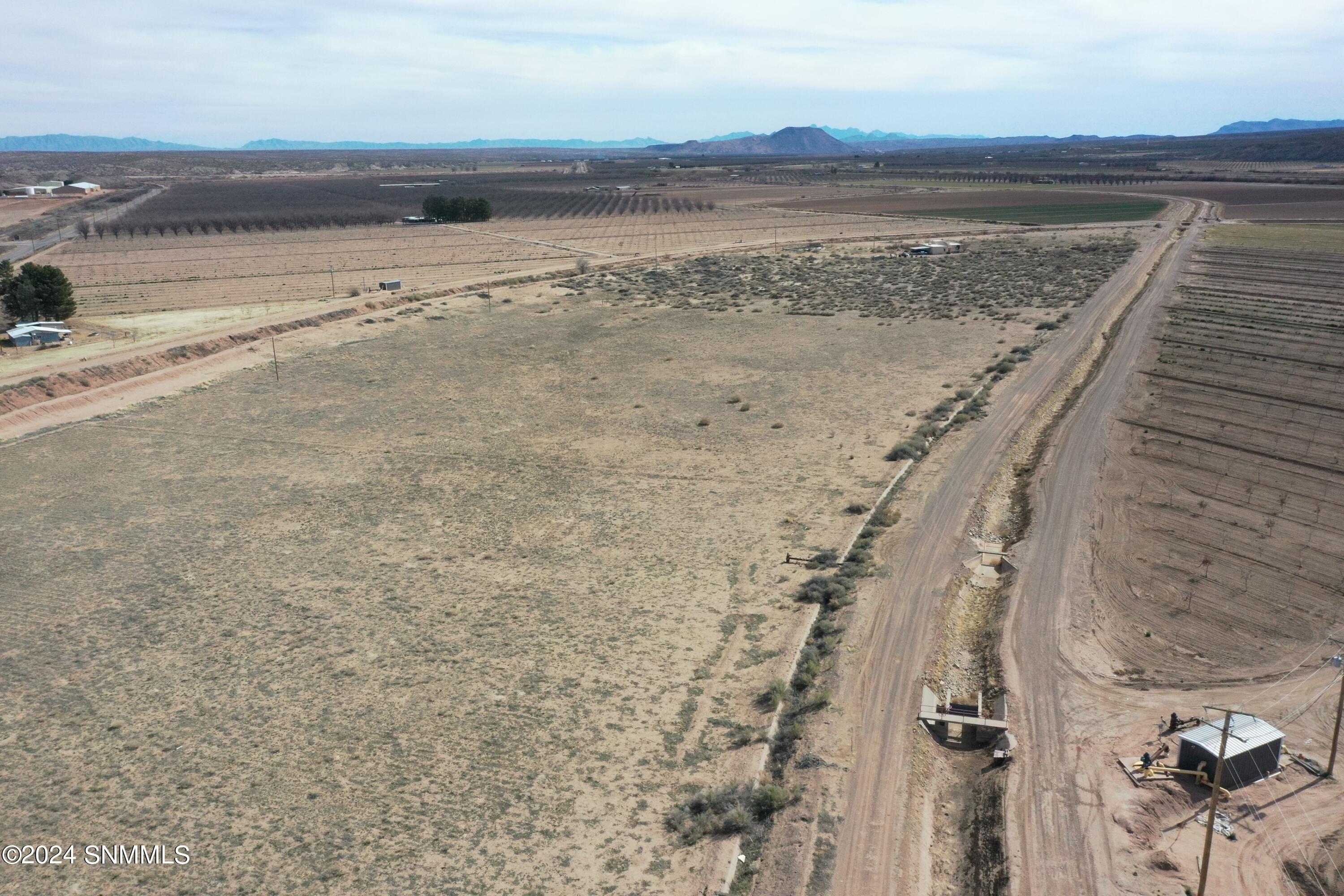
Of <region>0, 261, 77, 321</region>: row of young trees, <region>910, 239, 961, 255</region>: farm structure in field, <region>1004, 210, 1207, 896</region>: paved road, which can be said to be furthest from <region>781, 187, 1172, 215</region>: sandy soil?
<region>1004, 210, 1207, 896</region>: paved road

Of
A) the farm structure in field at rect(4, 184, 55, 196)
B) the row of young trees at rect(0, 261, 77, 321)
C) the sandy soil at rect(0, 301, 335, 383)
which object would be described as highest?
the farm structure in field at rect(4, 184, 55, 196)

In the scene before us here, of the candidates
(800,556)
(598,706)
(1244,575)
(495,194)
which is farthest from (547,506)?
(495,194)

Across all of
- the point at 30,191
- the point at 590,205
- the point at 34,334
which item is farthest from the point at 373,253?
the point at 30,191

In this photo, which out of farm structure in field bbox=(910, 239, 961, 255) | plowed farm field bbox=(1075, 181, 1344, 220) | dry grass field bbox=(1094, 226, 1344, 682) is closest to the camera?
dry grass field bbox=(1094, 226, 1344, 682)

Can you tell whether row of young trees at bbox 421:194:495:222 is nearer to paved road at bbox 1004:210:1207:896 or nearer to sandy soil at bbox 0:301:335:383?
sandy soil at bbox 0:301:335:383

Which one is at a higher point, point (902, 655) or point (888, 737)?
point (902, 655)

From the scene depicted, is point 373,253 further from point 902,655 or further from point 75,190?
point 75,190
